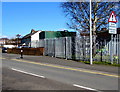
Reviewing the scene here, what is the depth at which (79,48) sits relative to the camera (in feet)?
59.6

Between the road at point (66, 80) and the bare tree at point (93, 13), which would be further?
the bare tree at point (93, 13)

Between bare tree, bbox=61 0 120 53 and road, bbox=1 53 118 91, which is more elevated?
bare tree, bbox=61 0 120 53

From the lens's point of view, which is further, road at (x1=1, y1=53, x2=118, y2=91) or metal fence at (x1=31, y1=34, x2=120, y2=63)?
metal fence at (x1=31, y1=34, x2=120, y2=63)

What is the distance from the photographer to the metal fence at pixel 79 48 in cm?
1448

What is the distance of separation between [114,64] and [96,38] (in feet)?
12.0

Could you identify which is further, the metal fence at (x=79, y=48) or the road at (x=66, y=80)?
the metal fence at (x=79, y=48)

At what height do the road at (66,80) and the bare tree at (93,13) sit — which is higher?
the bare tree at (93,13)

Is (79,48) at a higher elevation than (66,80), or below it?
higher

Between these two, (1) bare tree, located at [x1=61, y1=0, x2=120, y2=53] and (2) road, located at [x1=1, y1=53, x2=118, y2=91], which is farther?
(1) bare tree, located at [x1=61, y1=0, x2=120, y2=53]

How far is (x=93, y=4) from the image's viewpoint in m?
26.2

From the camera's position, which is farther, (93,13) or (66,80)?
(93,13)

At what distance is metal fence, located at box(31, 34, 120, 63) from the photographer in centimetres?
1448

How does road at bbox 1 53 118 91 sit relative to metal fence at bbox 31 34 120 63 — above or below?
below

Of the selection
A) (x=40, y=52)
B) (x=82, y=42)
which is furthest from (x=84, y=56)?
(x=40, y=52)
